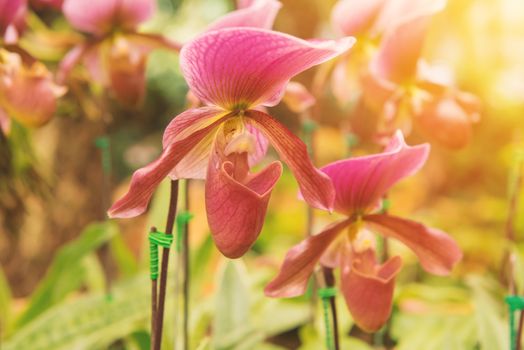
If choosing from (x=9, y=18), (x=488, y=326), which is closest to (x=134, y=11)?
(x=9, y=18)

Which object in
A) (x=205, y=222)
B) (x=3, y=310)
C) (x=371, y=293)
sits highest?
(x=371, y=293)

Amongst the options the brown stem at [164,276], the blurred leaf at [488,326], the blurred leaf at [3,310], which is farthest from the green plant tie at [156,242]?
the blurred leaf at [3,310]

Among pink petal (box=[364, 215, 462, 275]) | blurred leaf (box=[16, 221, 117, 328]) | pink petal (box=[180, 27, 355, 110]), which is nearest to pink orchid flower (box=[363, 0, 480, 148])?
pink petal (box=[364, 215, 462, 275])

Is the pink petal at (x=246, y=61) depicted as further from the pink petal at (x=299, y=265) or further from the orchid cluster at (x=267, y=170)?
the pink petal at (x=299, y=265)

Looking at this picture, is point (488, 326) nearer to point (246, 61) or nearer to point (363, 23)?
point (363, 23)

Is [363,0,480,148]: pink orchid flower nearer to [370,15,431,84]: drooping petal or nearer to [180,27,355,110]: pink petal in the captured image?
[370,15,431,84]: drooping petal
